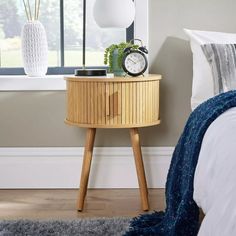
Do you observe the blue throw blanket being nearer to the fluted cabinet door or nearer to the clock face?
the fluted cabinet door

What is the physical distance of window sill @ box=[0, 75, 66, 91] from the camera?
3395mm

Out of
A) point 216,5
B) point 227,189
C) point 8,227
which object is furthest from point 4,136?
point 227,189

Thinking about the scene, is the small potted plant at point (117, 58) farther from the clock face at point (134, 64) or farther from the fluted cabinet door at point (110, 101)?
the fluted cabinet door at point (110, 101)

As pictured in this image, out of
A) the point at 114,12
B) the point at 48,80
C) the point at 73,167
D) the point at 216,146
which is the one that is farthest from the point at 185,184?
the point at 48,80

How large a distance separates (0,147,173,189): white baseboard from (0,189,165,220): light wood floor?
66 mm

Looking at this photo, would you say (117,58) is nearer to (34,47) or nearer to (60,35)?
(34,47)

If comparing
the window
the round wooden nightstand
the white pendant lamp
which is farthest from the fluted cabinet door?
the window

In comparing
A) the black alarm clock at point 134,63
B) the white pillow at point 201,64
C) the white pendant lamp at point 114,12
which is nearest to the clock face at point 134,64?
the black alarm clock at point 134,63

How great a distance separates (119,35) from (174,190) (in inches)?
58.1

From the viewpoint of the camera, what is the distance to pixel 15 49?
12.1 ft

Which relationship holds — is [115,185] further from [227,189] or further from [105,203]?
[227,189]

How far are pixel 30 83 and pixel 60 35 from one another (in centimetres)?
47

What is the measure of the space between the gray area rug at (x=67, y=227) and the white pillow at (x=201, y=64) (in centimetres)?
82

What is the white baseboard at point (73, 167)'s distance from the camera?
346 cm
